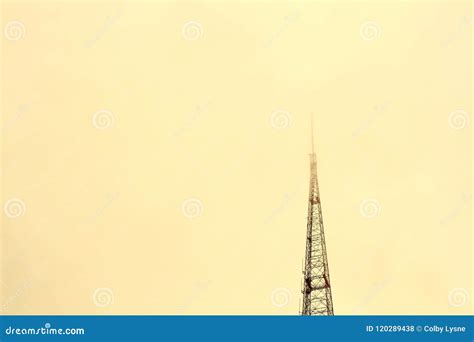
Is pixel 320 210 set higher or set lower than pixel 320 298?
higher

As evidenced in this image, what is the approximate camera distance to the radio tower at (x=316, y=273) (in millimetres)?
71375

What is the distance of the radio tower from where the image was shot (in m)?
71.4

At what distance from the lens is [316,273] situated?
72062mm

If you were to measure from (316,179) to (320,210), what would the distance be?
3832mm
